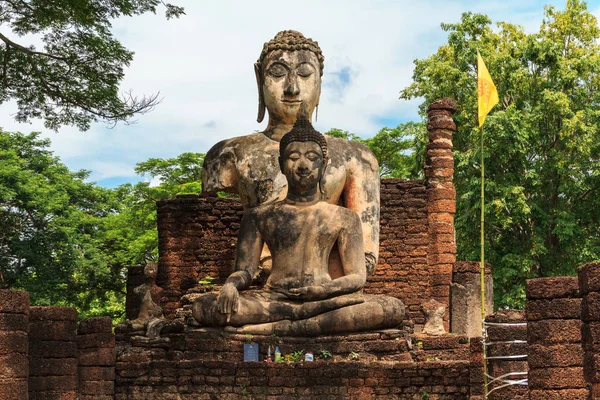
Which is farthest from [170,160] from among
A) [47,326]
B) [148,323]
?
[47,326]

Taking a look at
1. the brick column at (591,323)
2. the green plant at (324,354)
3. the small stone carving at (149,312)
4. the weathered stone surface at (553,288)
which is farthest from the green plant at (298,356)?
the brick column at (591,323)

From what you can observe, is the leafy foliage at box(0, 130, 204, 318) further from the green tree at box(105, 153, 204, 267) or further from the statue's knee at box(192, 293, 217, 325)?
the statue's knee at box(192, 293, 217, 325)

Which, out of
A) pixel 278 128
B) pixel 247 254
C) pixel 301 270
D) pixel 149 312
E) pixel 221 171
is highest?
pixel 278 128

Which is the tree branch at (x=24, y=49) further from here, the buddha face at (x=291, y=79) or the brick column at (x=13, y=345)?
the brick column at (x=13, y=345)

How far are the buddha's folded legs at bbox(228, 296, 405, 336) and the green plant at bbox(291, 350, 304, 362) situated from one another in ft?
0.70

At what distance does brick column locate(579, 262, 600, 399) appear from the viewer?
6.31m

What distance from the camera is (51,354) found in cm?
882

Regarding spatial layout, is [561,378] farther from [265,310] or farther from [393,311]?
[265,310]

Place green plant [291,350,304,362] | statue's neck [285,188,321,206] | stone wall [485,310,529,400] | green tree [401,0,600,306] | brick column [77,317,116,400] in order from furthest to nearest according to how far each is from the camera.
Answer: green tree [401,0,600,306], statue's neck [285,188,321,206], green plant [291,350,304,362], brick column [77,317,116,400], stone wall [485,310,529,400]

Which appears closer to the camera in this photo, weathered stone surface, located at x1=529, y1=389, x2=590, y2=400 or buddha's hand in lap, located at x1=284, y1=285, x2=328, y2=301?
weathered stone surface, located at x1=529, y1=389, x2=590, y2=400

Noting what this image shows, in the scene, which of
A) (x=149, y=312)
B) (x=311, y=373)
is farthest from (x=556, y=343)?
(x=149, y=312)

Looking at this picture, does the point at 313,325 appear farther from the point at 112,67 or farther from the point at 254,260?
the point at 112,67

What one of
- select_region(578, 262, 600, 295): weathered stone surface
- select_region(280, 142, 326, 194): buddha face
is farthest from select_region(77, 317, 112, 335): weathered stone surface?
select_region(578, 262, 600, 295): weathered stone surface

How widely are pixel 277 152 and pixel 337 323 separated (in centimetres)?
262
